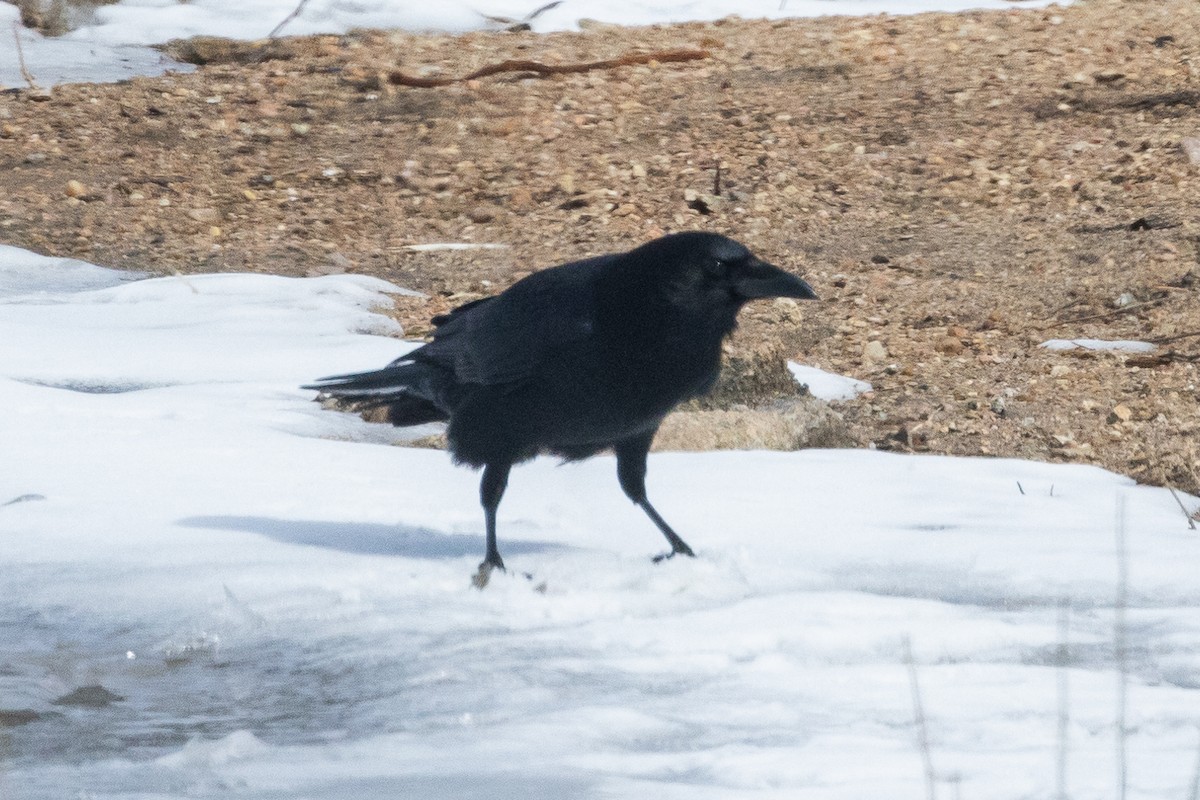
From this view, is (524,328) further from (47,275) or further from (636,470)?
(47,275)

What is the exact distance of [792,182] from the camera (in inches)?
342

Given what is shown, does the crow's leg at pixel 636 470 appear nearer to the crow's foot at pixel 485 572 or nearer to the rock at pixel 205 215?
the crow's foot at pixel 485 572

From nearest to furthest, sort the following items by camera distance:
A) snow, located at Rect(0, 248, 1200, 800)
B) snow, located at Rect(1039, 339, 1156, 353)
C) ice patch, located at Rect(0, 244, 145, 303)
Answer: snow, located at Rect(0, 248, 1200, 800)
snow, located at Rect(1039, 339, 1156, 353)
ice patch, located at Rect(0, 244, 145, 303)

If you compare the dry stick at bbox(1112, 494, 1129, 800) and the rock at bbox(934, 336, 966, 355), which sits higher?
the dry stick at bbox(1112, 494, 1129, 800)

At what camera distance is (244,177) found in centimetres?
891

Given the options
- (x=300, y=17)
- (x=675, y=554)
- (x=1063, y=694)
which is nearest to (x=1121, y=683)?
(x=1063, y=694)

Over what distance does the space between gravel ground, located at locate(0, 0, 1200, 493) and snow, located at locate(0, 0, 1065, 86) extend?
16.9 inches

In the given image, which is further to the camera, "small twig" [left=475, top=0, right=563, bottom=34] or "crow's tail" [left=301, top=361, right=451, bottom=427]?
"small twig" [left=475, top=0, right=563, bottom=34]

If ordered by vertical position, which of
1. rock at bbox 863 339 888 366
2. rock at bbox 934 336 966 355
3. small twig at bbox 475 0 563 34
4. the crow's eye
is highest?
the crow's eye

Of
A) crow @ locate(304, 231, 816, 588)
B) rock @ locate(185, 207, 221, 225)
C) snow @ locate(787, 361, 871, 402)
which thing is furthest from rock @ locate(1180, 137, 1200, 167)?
crow @ locate(304, 231, 816, 588)

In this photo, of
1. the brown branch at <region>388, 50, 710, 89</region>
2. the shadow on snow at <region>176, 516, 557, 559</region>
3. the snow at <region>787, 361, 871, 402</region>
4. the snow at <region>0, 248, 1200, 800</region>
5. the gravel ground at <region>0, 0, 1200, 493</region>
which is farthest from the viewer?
the brown branch at <region>388, 50, 710, 89</region>

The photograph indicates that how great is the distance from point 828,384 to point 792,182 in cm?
281

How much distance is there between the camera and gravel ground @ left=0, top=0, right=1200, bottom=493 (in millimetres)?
6211

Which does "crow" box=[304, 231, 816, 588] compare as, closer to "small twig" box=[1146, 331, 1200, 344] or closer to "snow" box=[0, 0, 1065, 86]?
"small twig" box=[1146, 331, 1200, 344]
